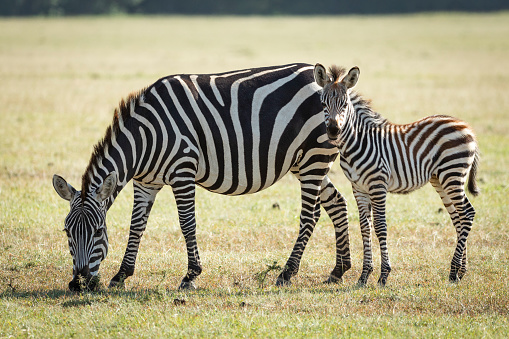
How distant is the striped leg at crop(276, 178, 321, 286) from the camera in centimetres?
803

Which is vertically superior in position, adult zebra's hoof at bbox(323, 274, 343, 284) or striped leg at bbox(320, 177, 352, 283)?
striped leg at bbox(320, 177, 352, 283)

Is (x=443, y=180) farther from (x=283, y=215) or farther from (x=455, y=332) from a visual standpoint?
(x=283, y=215)

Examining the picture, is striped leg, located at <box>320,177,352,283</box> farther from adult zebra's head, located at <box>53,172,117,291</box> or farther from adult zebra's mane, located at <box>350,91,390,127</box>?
adult zebra's head, located at <box>53,172,117,291</box>

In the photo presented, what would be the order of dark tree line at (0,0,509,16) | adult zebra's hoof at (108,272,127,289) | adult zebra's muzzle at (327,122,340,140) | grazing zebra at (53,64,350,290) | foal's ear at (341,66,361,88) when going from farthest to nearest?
1. dark tree line at (0,0,509,16)
2. adult zebra's hoof at (108,272,127,289)
3. foal's ear at (341,66,361,88)
4. adult zebra's muzzle at (327,122,340,140)
5. grazing zebra at (53,64,350,290)

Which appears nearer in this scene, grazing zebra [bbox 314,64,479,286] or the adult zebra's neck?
the adult zebra's neck

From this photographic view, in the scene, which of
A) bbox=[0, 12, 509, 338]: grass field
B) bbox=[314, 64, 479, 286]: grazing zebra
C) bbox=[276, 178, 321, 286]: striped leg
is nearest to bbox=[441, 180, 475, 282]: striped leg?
bbox=[314, 64, 479, 286]: grazing zebra

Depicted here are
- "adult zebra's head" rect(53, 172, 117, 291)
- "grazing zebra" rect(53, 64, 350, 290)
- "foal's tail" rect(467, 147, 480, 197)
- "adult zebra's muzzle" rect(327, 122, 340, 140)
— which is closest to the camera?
"adult zebra's head" rect(53, 172, 117, 291)

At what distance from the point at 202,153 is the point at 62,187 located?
173 cm

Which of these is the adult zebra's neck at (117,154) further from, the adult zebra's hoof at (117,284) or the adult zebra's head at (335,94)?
the adult zebra's head at (335,94)

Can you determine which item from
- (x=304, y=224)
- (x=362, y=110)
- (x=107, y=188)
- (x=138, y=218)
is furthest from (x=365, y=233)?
(x=107, y=188)

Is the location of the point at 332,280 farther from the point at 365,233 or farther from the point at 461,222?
the point at 461,222

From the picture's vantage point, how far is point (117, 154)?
723 cm

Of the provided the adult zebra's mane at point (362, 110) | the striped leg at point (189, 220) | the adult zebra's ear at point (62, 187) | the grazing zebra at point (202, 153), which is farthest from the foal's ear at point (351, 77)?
the adult zebra's ear at point (62, 187)

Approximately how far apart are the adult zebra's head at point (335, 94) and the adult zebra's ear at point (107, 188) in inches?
96.3
